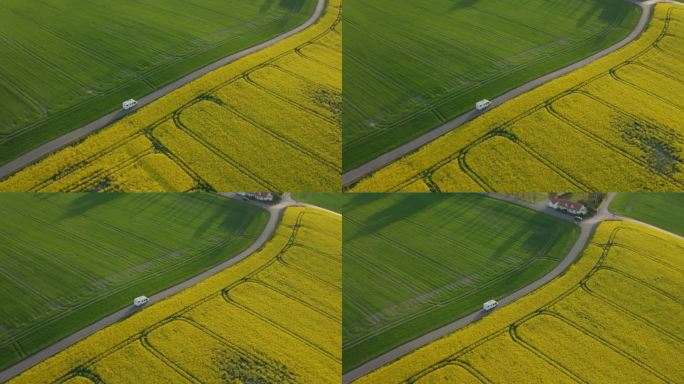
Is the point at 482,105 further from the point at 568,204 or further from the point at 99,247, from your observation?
the point at 99,247

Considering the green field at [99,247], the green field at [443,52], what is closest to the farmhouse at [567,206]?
the green field at [443,52]

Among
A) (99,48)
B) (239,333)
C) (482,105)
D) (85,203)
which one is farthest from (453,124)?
(99,48)

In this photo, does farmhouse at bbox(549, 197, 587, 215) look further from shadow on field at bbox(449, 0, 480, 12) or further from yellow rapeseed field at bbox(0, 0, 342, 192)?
shadow on field at bbox(449, 0, 480, 12)

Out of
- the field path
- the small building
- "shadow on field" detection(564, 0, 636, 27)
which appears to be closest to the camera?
the field path

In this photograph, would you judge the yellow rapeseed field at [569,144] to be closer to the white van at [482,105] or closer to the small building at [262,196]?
the white van at [482,105]

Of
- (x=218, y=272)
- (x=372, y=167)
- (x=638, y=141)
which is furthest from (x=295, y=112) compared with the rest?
(x=638, y=141)

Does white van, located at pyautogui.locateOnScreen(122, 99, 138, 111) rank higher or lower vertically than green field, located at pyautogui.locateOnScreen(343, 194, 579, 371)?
higher

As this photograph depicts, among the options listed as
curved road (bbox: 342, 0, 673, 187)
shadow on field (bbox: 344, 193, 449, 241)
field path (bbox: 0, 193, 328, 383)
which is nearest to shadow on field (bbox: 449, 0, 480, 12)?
curved road (bbox: 342, 0, 673, 187)
